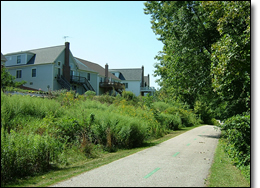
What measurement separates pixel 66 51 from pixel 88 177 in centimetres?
3533

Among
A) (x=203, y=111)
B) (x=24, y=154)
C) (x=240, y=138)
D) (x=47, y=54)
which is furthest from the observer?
(x=203, y=111)

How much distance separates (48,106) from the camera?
40.1 feet

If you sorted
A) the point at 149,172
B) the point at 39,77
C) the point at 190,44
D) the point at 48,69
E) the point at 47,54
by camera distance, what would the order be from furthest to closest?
1. the point at 47,54
2. the point at 39,77
3. the point at 48,69
4. the point at 190,44
5. the point at 149,172

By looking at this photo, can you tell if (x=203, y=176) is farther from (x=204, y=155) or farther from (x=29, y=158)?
(x=29, y=158)

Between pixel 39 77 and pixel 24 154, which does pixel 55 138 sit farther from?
pixel 39 77

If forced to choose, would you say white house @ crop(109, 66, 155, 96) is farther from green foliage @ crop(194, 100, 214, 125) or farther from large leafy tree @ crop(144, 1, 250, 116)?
large leafy tree @ crop(144, 1, 250, 116)

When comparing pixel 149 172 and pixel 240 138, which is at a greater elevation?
pixel 240 138

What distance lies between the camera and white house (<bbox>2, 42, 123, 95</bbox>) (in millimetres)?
37125

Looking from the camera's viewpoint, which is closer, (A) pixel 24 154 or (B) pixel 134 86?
(A) pixel 24 154

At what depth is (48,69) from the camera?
37.2 m

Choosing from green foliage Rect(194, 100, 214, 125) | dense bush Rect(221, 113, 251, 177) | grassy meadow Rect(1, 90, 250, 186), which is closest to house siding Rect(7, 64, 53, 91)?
green foliage Rect(194, 100, 214, 125)

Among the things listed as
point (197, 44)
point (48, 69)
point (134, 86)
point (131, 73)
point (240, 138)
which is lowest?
point (240, 138)

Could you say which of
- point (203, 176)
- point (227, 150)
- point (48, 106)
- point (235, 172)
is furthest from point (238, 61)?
point (48, 106)

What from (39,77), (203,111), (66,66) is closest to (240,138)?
(203,111)
